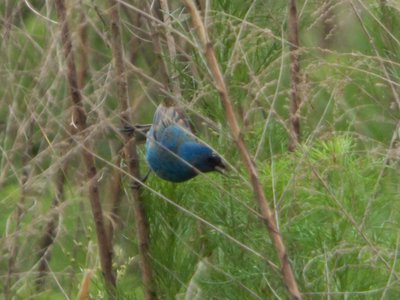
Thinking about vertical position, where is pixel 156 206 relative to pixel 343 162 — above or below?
below

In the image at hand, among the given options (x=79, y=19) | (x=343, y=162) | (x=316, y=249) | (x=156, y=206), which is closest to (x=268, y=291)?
(x=316, y=249)

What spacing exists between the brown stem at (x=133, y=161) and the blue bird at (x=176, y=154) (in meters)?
0.09

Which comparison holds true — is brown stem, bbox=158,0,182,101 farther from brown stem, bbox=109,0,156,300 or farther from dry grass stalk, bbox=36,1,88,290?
dry grass stalk, bbox=36,1,88,290

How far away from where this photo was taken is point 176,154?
3.32m

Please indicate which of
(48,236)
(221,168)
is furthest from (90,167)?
(48,236)

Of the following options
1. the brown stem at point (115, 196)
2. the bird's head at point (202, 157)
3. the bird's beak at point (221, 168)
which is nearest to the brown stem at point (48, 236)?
the brown stem at point (115, 196)

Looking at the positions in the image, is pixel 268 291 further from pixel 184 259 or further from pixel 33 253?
pixel 33 253

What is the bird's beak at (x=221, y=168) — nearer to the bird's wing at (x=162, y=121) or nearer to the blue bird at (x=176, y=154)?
the blue bird at (x=176, y=154)

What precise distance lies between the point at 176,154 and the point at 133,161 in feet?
0.72

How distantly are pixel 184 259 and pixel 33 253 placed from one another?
47.9 inches

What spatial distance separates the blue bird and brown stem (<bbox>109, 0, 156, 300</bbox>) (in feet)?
0.31

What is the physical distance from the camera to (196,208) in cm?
330

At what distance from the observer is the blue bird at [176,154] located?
3.48 metres

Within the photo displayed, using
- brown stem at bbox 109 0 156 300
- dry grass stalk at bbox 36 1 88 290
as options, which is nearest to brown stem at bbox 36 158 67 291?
dry grass stalk at bbox 36 1 88 290
